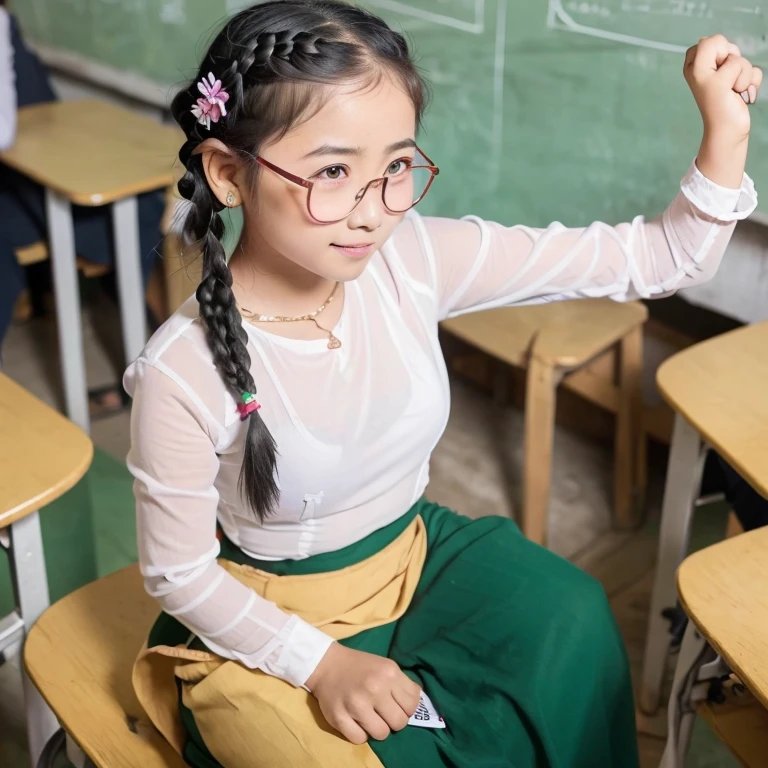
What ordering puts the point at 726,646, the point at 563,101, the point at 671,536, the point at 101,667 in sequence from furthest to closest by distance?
the point at 563,101
the point at 671,536
the point at 101,667
the point at 726,646

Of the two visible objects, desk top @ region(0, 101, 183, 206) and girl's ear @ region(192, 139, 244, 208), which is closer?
girl's ear @ region(192, 139, 244, 208)

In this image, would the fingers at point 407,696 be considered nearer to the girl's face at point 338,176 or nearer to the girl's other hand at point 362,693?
the girl's other hand at point 362,693

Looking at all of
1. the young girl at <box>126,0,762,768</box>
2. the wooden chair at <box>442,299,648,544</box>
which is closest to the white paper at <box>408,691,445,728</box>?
the young girl at <box>126,0,762,768</box>

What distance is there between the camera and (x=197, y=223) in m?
0.89

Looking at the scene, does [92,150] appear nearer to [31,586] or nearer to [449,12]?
[449,12]

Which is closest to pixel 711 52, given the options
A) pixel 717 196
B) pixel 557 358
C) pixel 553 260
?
pixel 717 196

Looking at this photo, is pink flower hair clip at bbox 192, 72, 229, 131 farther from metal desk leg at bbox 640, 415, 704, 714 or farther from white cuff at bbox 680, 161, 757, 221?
metal desk leg at bbox 640, 415, 704, 714

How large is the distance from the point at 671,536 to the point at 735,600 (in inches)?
20.9

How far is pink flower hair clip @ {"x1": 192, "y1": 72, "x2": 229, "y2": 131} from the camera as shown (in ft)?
2.70

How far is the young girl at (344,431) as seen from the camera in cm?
84

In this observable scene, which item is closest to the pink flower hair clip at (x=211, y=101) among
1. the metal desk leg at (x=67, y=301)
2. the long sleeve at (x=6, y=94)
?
the metal desk leg at (x=67, y=301)

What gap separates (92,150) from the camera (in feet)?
7.27

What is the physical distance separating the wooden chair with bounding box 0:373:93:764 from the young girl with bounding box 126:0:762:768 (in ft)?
0.51

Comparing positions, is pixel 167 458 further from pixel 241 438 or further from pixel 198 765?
pixel 198 765
